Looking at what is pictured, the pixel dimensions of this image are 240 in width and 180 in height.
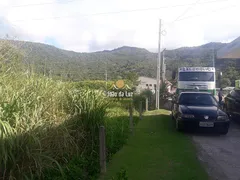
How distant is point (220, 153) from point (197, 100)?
370cm

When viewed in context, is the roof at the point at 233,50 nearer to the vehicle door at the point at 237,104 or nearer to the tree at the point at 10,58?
the vehicle door at the point at 237,104

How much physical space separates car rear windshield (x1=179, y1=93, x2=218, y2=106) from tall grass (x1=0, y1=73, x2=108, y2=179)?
460 centimetres

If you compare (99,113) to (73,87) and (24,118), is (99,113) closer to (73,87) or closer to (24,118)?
(73,87)

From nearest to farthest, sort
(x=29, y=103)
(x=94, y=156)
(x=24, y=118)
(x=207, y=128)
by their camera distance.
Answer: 1. (x=24, y=118)
2. (x=29, y=103)
3. (x=94, y=156)
4. (x=207, y=128)

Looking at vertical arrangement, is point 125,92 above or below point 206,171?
above

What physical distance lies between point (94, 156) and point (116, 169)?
646 millimetres

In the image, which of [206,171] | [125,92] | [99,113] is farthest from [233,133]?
[125,92]

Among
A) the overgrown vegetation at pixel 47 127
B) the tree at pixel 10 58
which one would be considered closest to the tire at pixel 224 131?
the overgrown vegetation at pixel 47 127

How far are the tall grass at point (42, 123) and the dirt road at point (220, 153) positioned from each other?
2.52m

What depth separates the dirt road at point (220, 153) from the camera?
4.79m

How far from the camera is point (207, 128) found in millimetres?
8336

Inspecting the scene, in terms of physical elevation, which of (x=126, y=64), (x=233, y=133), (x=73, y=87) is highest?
(x=126, y=64)

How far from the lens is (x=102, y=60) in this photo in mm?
38562

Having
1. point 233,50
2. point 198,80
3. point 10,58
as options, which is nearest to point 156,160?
point 10,58
